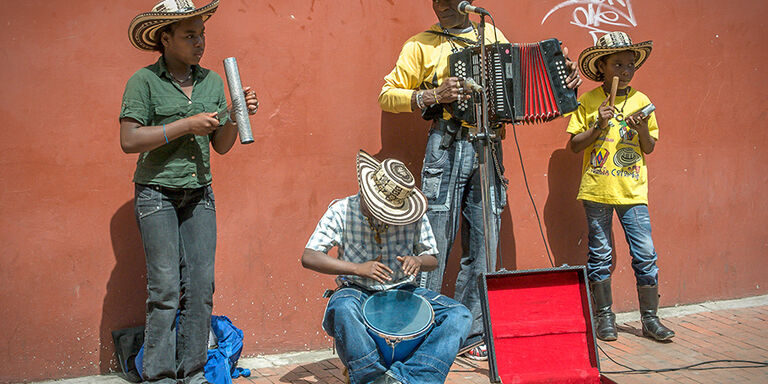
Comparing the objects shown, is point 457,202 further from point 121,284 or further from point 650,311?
point 121,284

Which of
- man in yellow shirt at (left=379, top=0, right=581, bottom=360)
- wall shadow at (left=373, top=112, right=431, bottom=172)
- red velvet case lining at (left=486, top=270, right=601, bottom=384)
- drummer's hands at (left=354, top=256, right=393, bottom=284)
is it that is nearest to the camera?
drummer's hands at (left=354, top=256, right=393, bottom=284)

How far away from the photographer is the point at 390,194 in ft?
12.9

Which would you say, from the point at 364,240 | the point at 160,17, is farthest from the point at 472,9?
the point at 160,17

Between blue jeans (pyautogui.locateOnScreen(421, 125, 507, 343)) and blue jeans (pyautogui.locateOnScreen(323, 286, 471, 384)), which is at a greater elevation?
blue jeans (pyautogui.locateOnScreen(421, 125, 507, 343))

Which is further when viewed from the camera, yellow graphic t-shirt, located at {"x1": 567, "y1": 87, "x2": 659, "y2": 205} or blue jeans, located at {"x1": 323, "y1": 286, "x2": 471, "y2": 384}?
yellow graphic t-shirt, located at {"x1": 567, "y1": 87, "x2": 659, "y2": 205}

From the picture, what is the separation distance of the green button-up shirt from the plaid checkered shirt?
74 cm

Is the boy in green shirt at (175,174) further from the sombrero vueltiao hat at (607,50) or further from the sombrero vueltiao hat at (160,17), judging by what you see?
the sombrero vueltiao hat at (607,50)

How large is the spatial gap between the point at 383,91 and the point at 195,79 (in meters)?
1.22

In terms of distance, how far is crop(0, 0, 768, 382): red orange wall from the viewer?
444 centimetres

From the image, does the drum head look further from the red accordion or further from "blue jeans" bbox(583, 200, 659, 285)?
"blue jeans" bbox(583, 200, 659, 285)

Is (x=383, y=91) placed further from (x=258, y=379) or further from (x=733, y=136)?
(x=733, y=136)

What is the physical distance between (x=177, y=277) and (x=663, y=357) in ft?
10.4

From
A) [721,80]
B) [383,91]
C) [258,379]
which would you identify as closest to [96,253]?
[258,379]

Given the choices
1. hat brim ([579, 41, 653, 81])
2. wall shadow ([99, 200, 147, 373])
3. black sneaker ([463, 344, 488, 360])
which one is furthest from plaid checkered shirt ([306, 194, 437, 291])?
hat brim ([579, 41, 653, 81])
